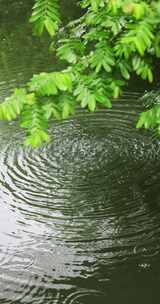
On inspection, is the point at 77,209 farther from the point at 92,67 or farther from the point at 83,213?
the point at 92,67

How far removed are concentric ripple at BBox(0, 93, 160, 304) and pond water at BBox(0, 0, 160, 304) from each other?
11 mm

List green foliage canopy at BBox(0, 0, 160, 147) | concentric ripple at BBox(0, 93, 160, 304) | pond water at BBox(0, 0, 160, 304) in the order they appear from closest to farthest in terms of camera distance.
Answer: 1. green foliage canopy at BBox(0, 0, 160, 147)
2. pond water at BBox(0, 0, 160, 304)
3. concentric ripple at BBox(0, 93, 160, 304)

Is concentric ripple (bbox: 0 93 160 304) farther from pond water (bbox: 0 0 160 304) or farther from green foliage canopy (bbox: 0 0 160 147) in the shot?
green foliage canopy (bbox: 0 0 160 147)

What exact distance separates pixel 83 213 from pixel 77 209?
112 millimetres

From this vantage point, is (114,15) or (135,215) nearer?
(114,15)

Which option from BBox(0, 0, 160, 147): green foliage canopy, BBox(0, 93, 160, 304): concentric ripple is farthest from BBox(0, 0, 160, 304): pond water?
BBox(0, 0, 160, 147): green foliage canopy

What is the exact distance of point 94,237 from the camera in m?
5.45

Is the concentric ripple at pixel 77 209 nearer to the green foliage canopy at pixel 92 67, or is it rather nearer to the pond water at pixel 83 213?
the pond water at pixel 83 213

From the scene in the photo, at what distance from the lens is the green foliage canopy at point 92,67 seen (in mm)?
2746

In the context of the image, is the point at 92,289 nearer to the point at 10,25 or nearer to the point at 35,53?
the point at 35,53

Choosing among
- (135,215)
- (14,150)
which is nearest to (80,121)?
(14,150)

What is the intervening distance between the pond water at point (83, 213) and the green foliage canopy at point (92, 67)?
226cm

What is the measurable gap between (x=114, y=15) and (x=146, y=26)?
1.40 feet

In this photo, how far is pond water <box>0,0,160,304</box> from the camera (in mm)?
4871
